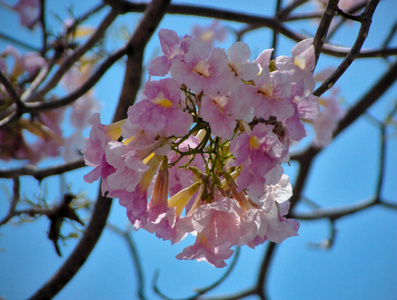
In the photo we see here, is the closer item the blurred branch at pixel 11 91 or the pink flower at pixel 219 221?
the pink flower at pixel 219 221

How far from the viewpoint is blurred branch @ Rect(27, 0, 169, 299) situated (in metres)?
1.47

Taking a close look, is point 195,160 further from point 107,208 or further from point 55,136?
point 55,136

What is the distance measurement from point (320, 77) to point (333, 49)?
352 mm

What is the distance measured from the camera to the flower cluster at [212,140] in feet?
2.43

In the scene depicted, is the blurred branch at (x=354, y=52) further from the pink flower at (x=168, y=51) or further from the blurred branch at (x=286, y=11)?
the blurred branch at (x=286, y=11)

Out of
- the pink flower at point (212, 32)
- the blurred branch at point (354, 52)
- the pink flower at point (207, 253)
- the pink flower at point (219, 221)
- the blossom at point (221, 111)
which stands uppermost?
the pink flower at point (212, 32)

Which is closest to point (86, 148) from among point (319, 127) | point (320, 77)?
point (320, 77)

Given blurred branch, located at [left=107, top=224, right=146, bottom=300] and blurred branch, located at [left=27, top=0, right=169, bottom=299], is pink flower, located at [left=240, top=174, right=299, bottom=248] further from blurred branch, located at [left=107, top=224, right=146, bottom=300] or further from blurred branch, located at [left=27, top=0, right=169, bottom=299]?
blurred branch, located at [left=107, top=224, right=146, bottom=300]

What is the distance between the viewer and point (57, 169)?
1.46 metres

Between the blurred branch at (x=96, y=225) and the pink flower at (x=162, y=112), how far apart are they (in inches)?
28.5

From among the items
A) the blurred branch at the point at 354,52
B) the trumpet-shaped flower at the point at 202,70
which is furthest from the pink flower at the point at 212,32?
the trumpet-shaped flower at the point at 202,70

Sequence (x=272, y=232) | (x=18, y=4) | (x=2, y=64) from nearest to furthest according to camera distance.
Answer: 1. (x=272, y=232)
2. (x=2, y=64)
3. (x=18, y=4)

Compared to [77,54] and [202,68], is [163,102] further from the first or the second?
[77,54]

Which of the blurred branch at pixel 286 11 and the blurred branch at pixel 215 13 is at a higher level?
the blurred branch at pixel 286 11
